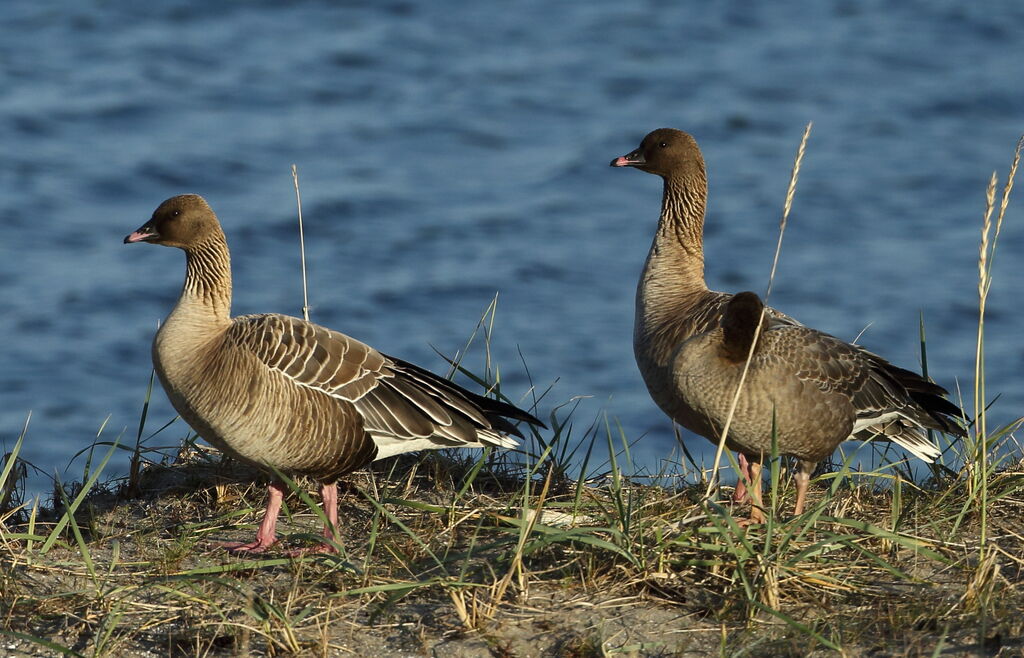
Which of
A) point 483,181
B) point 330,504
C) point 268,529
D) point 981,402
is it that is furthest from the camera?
point 483,181

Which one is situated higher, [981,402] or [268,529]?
[981,402]

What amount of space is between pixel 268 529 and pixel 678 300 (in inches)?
87.4

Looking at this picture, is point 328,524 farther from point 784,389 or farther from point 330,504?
point 784,389

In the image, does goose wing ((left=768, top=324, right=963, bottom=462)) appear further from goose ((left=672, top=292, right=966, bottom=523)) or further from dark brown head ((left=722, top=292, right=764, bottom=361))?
dark brown head ((left=722, top=292, right=764, bottom=361))

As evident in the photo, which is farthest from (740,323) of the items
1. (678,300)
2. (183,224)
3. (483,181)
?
(483,181)

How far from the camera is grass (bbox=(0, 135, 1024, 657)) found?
448 centimetres

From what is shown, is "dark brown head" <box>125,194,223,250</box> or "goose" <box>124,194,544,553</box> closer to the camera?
"goose" <box>124,194,544,553</box>

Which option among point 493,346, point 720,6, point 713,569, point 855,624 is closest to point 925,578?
point 855,624

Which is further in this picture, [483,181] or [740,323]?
[483,181]

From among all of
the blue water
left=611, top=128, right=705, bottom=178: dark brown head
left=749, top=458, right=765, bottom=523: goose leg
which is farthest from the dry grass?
the blue water

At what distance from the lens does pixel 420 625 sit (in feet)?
15.1

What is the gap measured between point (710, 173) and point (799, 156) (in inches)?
472

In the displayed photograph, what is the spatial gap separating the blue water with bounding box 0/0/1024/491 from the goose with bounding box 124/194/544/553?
259 inches

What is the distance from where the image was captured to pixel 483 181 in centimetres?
1661
